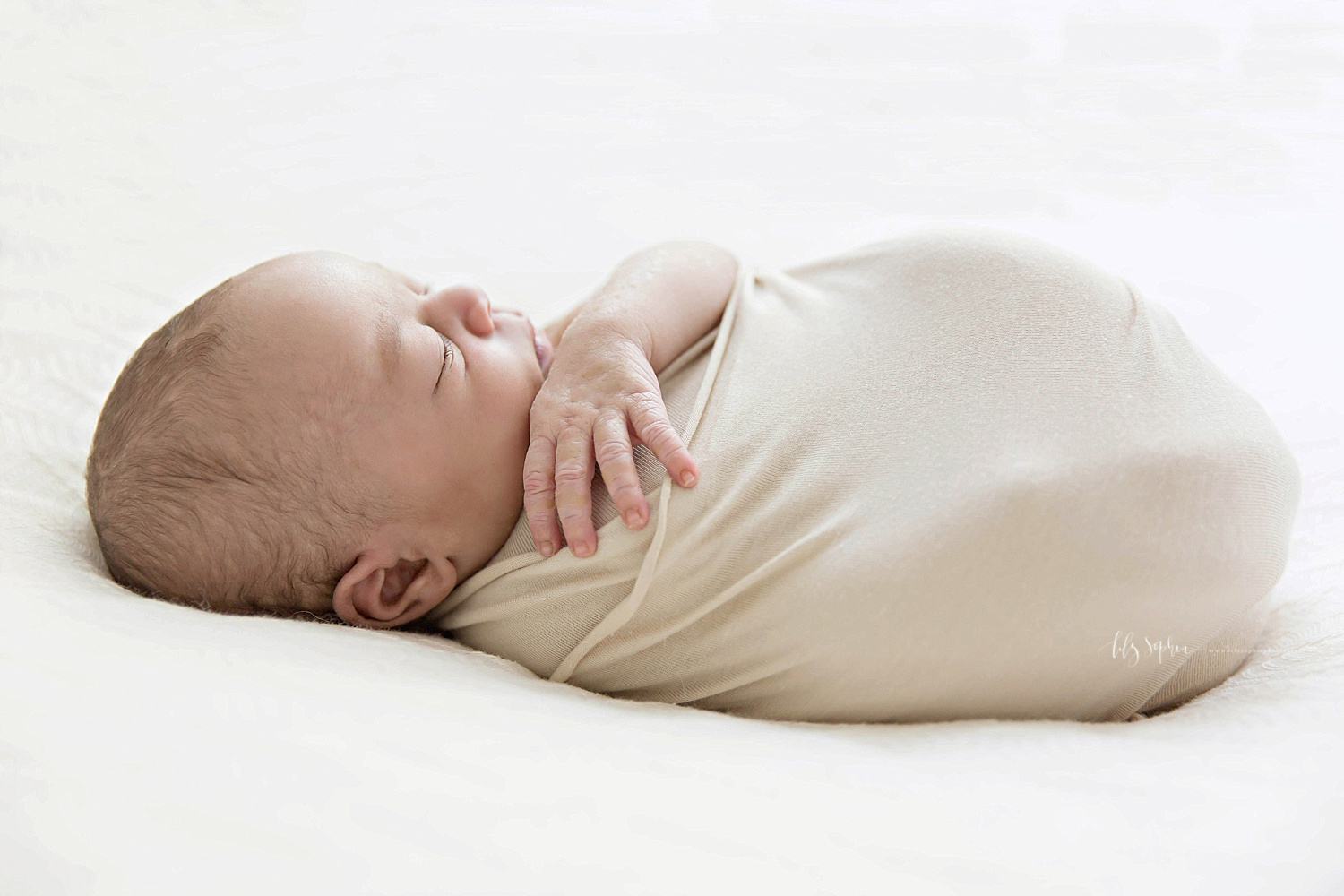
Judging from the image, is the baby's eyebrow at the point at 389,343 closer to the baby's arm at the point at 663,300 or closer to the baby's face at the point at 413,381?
the baby's face at the point at 413,381

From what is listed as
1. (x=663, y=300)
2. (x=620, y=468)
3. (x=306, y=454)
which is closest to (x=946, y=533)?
(x=620, y=468)

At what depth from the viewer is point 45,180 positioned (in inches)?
61.5

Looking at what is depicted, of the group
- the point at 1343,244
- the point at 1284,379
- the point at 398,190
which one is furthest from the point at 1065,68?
the point at 398,190

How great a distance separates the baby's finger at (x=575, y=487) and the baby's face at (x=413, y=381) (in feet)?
0.25

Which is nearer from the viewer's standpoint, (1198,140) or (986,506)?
(986,506)

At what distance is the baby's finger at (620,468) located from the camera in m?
0.87

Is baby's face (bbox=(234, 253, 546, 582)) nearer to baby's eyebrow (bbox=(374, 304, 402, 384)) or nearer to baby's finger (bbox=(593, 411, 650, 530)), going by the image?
baby's eyebrow (bbox=(374, 304, 402, 384))

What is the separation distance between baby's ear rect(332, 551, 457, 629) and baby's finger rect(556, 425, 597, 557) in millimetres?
138

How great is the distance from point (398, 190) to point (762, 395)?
96 centimetres

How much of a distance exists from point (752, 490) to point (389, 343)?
1.14 ft

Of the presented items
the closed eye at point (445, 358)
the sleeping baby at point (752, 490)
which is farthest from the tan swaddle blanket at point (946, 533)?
the closed eye at point (445, 358)

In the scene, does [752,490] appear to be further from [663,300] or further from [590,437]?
[663,300]

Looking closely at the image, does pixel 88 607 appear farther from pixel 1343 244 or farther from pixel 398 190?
pixel 1343 244

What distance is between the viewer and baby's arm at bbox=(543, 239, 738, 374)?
41.1 inches
